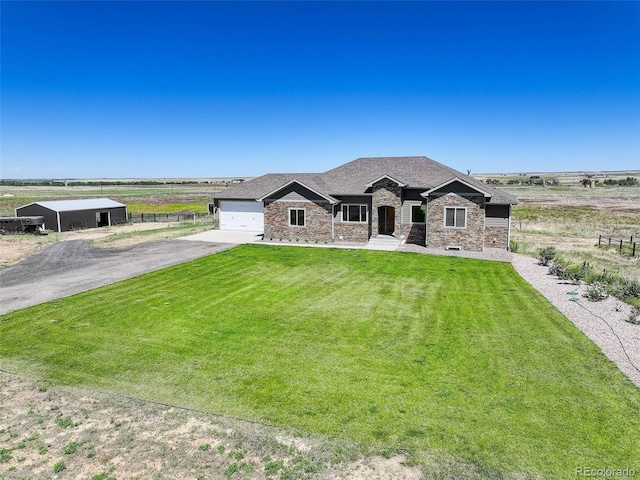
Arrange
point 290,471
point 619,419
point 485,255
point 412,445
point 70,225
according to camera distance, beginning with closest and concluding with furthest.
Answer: point 290,471, point 412,445, point 619,419, point 485,255, point 70,225

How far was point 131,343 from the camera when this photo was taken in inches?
411

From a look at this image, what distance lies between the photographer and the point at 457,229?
78.5 ft

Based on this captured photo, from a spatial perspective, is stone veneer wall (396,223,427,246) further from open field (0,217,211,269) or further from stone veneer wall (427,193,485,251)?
open field (0,217,211,269)

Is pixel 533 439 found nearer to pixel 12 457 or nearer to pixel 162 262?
pixel 12 457

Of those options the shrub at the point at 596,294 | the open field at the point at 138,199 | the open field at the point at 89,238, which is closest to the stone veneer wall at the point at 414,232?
the shrub at the point at 596,294

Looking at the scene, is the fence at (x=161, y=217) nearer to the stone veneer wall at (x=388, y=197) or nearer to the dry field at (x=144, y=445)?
the stone veneer wall at (x=388, y=197)

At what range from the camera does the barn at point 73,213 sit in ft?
112

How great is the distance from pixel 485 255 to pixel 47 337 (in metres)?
20.7

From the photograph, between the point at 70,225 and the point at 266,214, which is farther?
the point at 70,225

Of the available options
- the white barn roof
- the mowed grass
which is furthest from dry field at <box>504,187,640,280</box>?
the white barn roof

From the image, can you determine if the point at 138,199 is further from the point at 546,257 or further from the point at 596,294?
the point at 596,294

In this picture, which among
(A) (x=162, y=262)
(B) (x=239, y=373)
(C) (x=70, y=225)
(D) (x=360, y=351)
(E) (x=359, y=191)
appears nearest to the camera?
(B) (x=239, y=373)

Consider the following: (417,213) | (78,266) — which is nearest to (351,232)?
(417,213)

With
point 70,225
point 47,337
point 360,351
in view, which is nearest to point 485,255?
point 360,351
